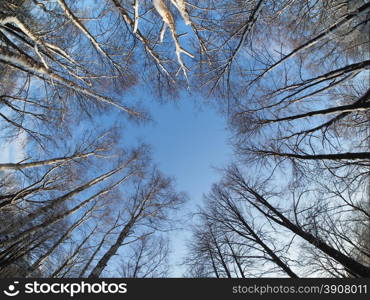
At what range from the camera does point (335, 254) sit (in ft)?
16.2

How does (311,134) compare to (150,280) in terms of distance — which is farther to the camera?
(311,134)

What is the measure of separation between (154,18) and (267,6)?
2.97 m

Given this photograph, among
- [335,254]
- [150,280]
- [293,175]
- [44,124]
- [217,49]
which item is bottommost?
[150,280]

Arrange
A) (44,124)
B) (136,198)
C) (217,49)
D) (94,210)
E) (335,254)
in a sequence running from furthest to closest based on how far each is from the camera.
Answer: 1. (136,198)
2. (94,210)
3. (44,124)
4. (217,49)
5. (335,254)

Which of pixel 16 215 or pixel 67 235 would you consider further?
pixel 67 235

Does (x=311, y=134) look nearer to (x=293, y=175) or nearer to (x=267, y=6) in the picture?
(x=293, y=175)

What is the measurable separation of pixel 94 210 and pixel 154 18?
8295 mm

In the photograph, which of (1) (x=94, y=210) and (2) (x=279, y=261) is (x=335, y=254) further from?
(1) (x=94, y=210)

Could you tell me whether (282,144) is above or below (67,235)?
above

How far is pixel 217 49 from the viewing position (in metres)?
5.28

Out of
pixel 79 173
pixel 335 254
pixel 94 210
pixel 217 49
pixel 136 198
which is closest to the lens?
pixel 335 254

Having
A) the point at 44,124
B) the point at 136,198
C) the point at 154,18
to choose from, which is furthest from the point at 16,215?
the point at 154,18

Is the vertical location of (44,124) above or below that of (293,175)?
above

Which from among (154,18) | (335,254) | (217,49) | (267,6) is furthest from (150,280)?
(267,6)
